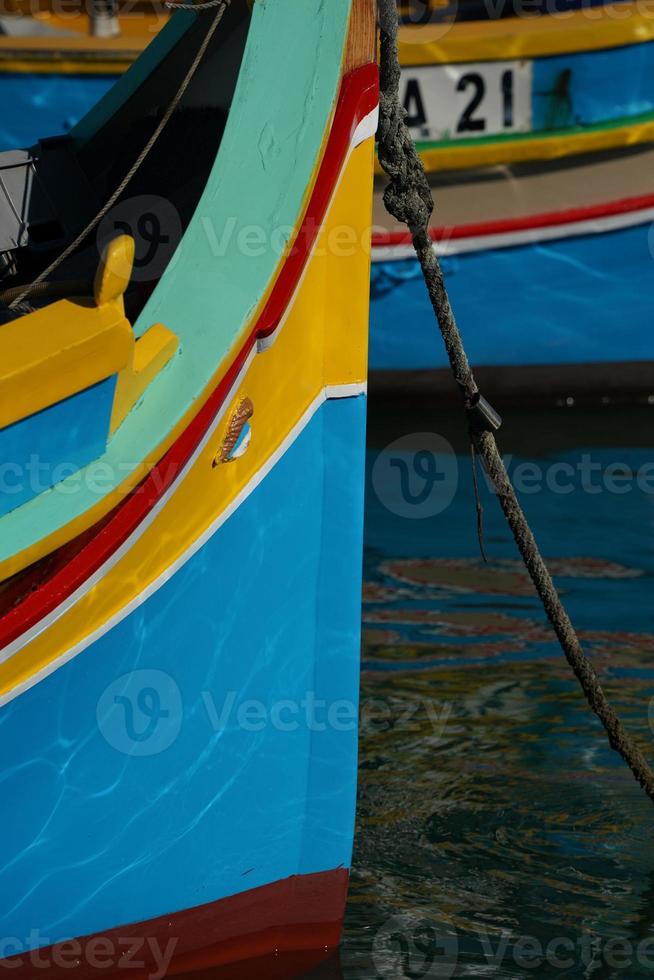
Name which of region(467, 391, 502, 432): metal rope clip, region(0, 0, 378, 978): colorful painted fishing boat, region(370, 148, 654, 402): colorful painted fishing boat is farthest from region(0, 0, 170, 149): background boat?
region(467, 391, 502, 432): metal rope clip

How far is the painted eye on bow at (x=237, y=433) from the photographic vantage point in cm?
246

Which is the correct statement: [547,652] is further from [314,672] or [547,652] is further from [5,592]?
[5,592]

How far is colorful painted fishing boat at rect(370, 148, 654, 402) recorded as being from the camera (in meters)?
7.31

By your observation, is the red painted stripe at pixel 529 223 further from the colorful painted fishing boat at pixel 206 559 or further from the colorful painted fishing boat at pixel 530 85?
the colorful painted fishing boat at pixel 206 559

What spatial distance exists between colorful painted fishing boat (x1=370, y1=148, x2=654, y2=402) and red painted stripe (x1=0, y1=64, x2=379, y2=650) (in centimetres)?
479

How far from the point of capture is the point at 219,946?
2.77m

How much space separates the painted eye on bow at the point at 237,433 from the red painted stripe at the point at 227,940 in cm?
86

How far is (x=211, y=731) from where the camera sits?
8.65 ft

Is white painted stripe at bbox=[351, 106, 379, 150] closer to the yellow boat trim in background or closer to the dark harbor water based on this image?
the dark harbor water

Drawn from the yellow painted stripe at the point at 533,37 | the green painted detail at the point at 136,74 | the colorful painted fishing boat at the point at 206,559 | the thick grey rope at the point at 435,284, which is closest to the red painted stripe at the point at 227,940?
the colorful painted fishing boat at the point at 206,559

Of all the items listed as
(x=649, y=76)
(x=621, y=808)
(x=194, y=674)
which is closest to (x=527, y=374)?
(x=649, y=76)

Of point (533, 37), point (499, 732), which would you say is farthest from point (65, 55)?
point (499, 732)

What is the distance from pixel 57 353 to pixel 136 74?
1.50 meters

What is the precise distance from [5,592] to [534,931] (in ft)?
5.00
